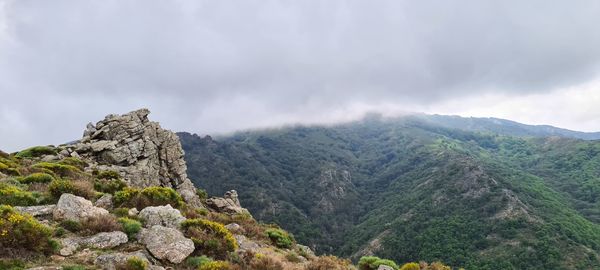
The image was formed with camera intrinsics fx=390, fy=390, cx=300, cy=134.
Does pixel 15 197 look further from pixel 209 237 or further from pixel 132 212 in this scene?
pixel 209 237

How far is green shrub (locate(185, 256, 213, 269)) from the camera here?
1345 centimetres

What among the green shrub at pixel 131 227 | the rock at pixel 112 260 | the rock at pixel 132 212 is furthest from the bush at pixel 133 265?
the rock at pixel 132 212

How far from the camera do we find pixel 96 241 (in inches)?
540

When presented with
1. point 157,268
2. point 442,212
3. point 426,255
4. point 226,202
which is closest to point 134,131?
point 226,202

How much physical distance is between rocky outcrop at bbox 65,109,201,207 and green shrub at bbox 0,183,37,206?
20833 mm

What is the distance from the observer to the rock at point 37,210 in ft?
51.1

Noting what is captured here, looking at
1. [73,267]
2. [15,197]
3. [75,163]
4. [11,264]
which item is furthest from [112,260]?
[75,163]

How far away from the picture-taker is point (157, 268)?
41.6 feet

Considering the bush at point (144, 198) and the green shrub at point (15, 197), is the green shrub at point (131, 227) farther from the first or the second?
the green shrub at point (15, 197)

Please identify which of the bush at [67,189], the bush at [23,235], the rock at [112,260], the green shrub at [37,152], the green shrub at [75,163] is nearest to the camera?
the bush at [23,235]

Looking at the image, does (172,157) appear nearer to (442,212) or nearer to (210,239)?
(210,239)

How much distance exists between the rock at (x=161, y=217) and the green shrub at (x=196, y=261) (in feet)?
10.3

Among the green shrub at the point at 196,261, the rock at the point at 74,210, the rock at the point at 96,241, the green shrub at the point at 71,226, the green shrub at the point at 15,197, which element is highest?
the green shrub at the point at 15,197

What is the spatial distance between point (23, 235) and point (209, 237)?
6.24 m
